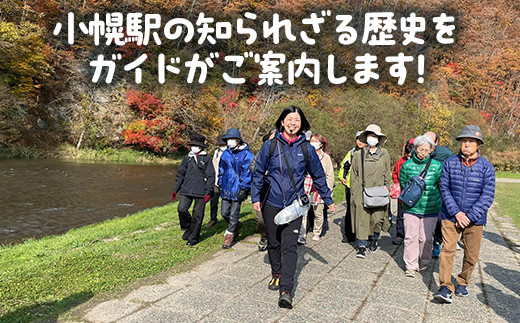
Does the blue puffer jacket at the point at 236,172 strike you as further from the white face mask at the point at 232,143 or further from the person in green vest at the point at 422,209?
the person in green vest at the point at 422,209

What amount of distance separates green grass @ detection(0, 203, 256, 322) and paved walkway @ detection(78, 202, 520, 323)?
0.35m

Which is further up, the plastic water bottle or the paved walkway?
the plastic water bottle

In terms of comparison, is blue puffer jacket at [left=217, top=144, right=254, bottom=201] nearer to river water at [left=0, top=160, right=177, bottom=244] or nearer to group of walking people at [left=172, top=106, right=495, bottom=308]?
group of walking people at [left=172, top=106, right=495, bottom=308]

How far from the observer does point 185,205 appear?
5883 mm

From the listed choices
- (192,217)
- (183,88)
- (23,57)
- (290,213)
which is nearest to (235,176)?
(192,217)

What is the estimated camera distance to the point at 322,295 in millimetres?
3848

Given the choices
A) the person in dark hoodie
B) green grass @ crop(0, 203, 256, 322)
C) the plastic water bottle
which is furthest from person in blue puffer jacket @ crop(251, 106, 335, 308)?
the person in dark hoodie

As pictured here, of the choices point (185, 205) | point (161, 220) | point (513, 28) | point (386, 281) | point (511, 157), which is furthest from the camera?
point (513, 28)

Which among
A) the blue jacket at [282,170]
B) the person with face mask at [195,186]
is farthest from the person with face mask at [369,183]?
the person with face mask at [195,186]

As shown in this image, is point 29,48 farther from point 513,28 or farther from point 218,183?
point 513,28

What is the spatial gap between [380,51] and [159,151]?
75.7ft

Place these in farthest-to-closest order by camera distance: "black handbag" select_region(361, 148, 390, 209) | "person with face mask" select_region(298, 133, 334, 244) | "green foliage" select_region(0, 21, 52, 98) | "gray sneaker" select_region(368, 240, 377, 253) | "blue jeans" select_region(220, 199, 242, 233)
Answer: "green foliage" select_region(0, 21, 52, 98) → "person with face mask" select_region(298, 133, 334, 244) → "blue jeans" select_region(220, 199, 242, 233) → "gray sneaker" select_region(368, 240, 377, 253) → "black handbag" select_region(361, 148, 390, 209)

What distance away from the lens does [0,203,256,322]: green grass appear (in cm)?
348

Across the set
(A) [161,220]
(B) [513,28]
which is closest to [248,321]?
(A) [161,220]
